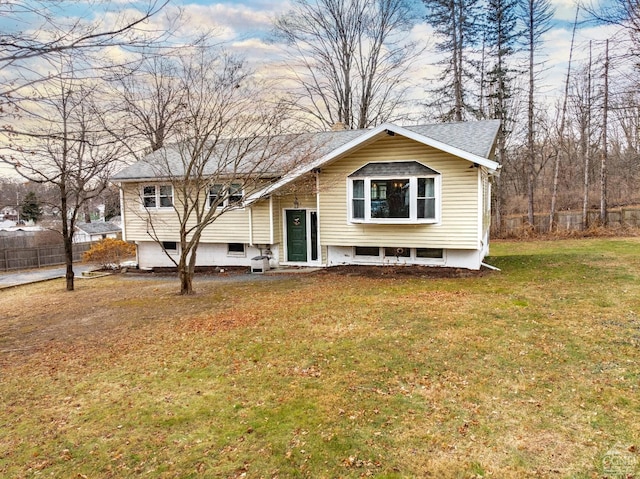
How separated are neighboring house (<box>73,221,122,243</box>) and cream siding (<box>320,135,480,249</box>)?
31.6 m

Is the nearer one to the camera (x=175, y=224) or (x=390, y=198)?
(x=390, y=198)

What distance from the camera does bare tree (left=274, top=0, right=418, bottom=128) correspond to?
83.5 ft

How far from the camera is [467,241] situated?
12.1 meters

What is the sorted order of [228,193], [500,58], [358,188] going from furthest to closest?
[500,58], [228,193], [358,188]

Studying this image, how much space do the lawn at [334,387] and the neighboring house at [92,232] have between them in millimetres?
33595

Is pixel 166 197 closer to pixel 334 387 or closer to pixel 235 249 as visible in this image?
pixel 235 249

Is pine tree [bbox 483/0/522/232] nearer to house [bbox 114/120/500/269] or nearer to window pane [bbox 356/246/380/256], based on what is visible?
house [bbox 114/120/500/269]

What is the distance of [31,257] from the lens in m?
24.7

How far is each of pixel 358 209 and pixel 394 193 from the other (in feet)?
4.18

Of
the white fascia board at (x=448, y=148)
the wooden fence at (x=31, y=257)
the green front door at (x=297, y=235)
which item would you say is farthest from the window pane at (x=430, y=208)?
the wooden fence at (x=31, y=257)

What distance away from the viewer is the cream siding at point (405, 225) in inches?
472

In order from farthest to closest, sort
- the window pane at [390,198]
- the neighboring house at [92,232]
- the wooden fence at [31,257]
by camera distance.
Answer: the neighboring house at [92,232] → the wooden fence at [31,257] → the window pane at [390,198]

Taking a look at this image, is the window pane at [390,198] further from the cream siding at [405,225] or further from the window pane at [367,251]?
the window pane at [367,251]

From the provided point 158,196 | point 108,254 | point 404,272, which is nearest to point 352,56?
point 158,196
